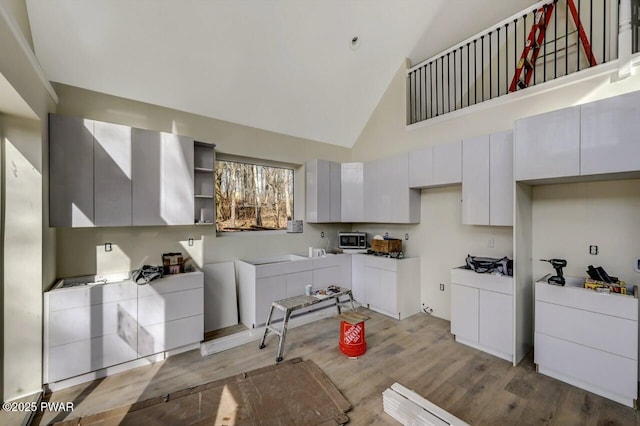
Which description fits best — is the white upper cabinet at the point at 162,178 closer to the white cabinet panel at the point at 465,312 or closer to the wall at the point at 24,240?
the wall at the point at 24,240

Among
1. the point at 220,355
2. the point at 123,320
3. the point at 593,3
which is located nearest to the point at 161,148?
the point at 123,320

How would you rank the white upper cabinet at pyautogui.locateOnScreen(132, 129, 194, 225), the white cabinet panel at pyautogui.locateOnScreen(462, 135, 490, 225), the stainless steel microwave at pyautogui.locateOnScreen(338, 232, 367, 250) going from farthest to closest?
the stainless steel microwave at pyautogui.locateOnScreen(338, 232, 367, 250)
the white cabinet panel at pyautogui.locateOnScreen(462, 135, 490, 225)
the white upper cabinet at pyautogui.locateOnScreen(132, 129, 194, 225)

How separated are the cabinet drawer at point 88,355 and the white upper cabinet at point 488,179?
408cm

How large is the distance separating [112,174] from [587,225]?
499 cm

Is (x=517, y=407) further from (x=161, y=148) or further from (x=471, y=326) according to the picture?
(x=161, y=148)

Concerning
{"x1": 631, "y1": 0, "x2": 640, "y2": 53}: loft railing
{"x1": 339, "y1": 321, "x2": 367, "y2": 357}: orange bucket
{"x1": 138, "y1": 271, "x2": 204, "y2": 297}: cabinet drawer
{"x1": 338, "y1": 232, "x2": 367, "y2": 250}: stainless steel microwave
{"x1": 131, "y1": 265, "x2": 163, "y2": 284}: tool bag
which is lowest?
{"x1": 339, "y1": 321, "x2": 367, "y2": 357}: orange bucket

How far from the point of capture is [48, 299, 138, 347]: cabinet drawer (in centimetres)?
241

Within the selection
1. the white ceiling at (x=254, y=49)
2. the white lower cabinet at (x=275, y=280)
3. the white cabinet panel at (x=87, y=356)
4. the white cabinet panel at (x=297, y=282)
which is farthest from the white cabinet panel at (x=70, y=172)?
the white cabinet panel at (x=297, y=282)

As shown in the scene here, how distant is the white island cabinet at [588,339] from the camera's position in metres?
2.21

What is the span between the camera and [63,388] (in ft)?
8.04

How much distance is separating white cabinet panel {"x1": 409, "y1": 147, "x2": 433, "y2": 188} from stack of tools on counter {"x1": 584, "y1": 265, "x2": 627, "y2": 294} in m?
1.92

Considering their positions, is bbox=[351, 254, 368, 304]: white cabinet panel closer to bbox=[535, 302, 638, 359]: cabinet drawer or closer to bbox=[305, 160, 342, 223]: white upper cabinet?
bbox=[305, 160, 342, 223]: white upper cabinet

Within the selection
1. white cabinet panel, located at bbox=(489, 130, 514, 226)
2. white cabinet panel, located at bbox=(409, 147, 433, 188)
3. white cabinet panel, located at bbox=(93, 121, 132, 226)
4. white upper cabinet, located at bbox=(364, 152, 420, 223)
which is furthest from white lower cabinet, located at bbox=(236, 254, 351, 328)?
white cabinet panel, located at bbox=(489, 130, 514, 226)

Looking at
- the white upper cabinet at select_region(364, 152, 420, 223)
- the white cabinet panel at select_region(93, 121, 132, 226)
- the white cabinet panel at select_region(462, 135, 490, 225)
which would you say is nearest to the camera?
the white cabinet panel at select_region(93, 121, 132, 226)
